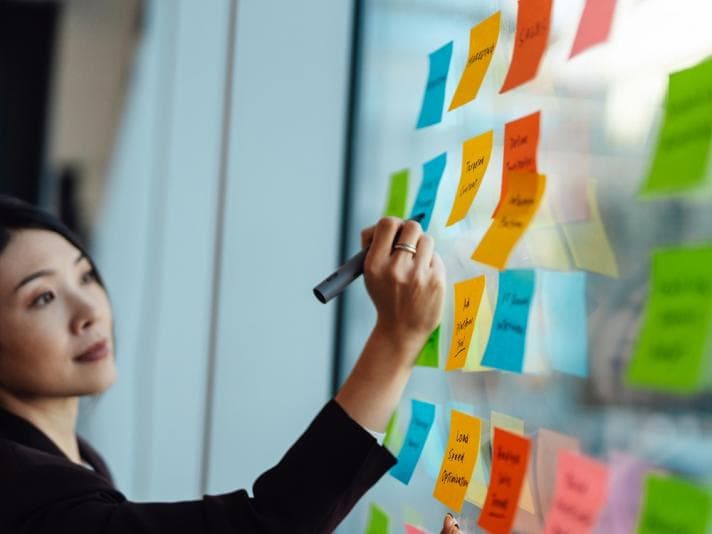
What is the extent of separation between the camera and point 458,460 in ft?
2.66

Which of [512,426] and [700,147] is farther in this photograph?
[512,426]

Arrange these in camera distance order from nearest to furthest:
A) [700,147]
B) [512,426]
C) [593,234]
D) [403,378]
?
[700,147]
[593,234]
[512,426]
[403,378]

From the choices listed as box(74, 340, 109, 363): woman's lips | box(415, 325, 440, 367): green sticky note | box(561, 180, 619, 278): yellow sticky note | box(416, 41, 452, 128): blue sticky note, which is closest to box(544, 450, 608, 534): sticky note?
box(561, 180, 619, 278): yellow sticky note

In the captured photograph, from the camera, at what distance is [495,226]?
2.40 feet

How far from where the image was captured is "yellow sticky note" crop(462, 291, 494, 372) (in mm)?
752

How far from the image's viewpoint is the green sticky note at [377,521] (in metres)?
1.03

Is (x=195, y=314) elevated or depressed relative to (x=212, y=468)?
elevated

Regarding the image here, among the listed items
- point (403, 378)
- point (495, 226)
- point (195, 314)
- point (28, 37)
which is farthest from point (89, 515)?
point (28, 37)

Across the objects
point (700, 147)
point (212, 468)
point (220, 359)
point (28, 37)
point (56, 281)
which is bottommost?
point (212, 468)

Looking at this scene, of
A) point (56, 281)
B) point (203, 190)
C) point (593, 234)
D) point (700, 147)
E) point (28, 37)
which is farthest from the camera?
point (28, 37)

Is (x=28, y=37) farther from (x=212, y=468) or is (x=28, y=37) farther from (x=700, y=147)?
(x=700, y=147)

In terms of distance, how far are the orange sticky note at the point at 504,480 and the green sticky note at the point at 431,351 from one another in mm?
133

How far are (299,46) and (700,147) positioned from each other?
3.03ft

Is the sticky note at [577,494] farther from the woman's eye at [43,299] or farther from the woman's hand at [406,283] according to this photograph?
the woman's eye at [43,299]
